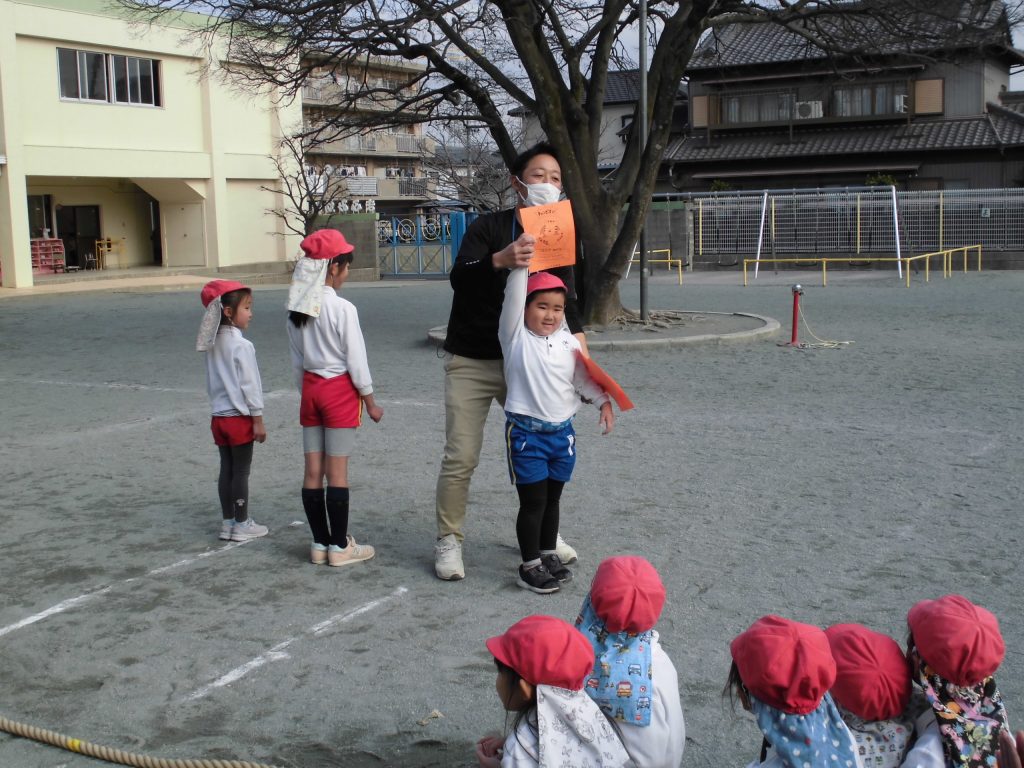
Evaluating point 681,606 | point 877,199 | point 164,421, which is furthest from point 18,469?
point 877,199

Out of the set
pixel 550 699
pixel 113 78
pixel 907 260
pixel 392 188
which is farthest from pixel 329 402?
pixel 392 188

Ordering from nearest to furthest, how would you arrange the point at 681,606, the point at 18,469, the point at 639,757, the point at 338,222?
the point at 639,757 → the point at 681,606 → the point at 18,469 → the point at 338,222

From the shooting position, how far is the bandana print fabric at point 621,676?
9.31 ft

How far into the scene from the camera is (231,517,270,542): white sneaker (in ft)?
18.0

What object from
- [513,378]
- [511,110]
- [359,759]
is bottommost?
[359,759]

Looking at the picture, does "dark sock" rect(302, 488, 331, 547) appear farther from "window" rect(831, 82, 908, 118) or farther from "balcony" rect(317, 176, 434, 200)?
"balcony" rect(317, 176, 434, 200)

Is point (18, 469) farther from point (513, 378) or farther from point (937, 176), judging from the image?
point (937, 176)

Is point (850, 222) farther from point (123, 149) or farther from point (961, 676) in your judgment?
point (961, 676)

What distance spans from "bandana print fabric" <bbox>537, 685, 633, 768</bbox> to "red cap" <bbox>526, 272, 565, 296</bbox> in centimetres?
223

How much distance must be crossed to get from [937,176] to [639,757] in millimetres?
39714

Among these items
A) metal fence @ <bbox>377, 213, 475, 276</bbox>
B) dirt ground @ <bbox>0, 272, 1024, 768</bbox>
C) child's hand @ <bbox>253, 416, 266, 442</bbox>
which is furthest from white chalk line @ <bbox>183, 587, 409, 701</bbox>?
metal fence @ <bbox>377, 213, 475, 276</bbox>

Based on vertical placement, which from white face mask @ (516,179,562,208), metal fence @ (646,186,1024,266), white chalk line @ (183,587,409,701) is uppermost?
metal fence @ (646,186,1024,266)

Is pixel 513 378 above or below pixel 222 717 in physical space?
above

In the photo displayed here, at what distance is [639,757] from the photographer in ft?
9.27
